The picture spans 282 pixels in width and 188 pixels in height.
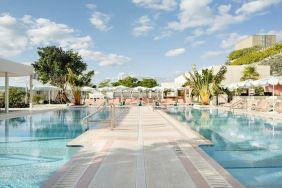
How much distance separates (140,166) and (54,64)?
131 ft

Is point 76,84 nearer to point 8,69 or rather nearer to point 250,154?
point 8,69

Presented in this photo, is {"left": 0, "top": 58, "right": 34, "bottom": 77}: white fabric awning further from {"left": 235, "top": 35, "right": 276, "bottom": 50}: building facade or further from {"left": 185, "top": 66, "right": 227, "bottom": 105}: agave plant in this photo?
{"left": 235, "top": 35, "right": 276, "bottom": 50}: building facade

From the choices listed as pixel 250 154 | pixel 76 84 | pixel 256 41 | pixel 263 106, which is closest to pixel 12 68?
pixel 76 84

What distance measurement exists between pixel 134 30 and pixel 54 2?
10.8m

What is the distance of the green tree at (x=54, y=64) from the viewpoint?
43.8 meters

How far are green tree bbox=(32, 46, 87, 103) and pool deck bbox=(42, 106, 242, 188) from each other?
36133 mm

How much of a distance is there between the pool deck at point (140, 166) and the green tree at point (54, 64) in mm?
36133

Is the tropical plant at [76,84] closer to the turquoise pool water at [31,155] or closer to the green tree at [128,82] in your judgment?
the turquoise pool water at [31,155]

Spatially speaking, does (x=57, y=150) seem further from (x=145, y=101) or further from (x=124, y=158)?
(x=145, y=101)

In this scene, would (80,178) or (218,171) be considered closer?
(80,178)

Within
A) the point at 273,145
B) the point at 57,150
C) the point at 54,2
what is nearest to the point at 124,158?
the point at 57,150

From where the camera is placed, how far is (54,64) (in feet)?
144

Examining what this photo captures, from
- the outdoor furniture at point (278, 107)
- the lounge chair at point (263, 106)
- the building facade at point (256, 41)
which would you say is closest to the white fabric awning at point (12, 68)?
the lounge chair at point (263, 106)

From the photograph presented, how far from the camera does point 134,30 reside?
3212 cm
